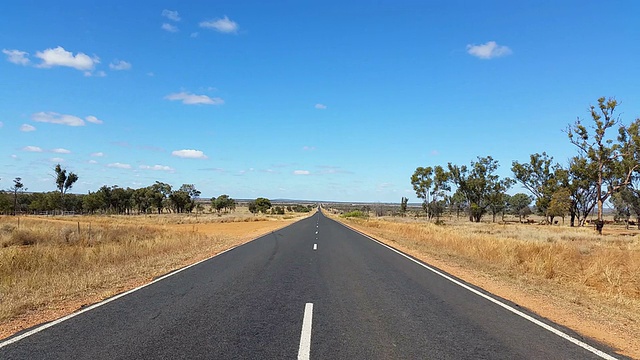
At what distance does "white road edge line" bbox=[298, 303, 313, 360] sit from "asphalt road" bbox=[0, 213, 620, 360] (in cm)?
1

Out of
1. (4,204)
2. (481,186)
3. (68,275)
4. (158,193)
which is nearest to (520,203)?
(481,186)

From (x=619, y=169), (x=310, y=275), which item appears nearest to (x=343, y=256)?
(x=310, y=275)

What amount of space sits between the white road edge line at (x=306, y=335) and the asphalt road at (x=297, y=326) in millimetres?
13

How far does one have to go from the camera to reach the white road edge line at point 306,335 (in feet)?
16.2

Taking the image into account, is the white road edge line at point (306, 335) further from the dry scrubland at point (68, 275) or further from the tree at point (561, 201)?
the tree at point (561, 201)

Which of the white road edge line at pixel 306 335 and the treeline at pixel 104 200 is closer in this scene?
the white road edge line at pixel 306 335

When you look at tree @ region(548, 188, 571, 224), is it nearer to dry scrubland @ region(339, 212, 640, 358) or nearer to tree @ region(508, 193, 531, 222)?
dry scrubland @ region(339, 212, 640, 358)

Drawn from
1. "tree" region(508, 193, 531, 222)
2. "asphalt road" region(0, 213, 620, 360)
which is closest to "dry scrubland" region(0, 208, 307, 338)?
"asphalt road" region(0, 213, 620, 360)

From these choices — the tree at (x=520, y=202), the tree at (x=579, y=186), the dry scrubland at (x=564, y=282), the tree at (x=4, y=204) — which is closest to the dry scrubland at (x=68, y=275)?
the dry scrubland at (x=564, y=282)

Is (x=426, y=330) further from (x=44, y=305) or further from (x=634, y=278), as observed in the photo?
(x=634, y=278)

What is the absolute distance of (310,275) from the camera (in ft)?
37.4

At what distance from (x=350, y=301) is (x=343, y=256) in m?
8.31

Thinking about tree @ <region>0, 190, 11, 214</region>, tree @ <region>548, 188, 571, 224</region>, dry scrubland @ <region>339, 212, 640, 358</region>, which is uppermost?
tree @ <region>548, 188, 571, 224</region>

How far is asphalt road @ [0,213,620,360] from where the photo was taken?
510 cm
